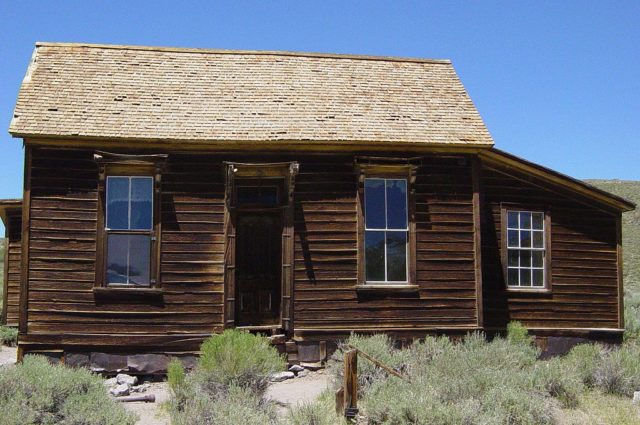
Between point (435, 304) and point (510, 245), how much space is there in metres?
2.11

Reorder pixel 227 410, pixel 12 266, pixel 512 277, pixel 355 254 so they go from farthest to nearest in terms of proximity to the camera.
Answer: pixel 12 266, pixel 512 277, pixel 355 254, pixel 227 410

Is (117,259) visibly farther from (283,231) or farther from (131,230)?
(283,231)

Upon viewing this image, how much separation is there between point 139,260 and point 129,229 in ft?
1.67

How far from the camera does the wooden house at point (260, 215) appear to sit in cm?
1180

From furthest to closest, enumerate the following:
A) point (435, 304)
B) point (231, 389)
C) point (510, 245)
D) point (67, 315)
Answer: point (510, 245) < point (435, 304) < point (67, 315) < point (231, 389)

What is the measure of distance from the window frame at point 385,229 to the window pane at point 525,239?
8.01 ft

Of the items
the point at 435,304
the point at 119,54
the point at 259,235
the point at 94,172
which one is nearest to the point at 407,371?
the point at 435,304

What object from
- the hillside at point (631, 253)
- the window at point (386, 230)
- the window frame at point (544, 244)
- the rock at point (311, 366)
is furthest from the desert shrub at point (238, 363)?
the hillside at point (631, 253)

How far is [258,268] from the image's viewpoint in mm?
12695

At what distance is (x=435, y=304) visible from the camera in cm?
1256

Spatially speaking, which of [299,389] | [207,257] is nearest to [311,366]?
[299,389]

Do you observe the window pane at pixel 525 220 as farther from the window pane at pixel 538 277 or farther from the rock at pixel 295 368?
the rock at pixel 295 368

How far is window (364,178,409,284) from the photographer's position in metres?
12.5

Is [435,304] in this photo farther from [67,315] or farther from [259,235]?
[67,315]
